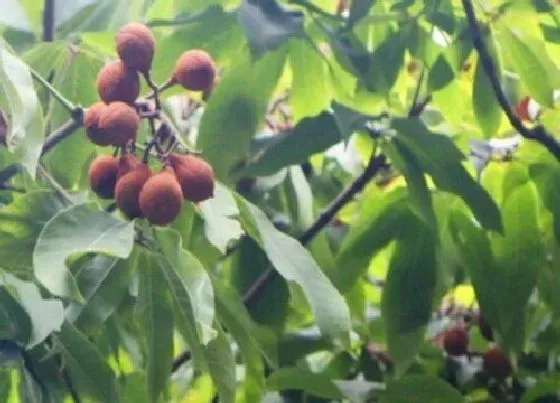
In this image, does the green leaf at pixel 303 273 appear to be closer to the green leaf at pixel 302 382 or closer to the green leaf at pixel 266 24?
the green leaf at pixel 266 24

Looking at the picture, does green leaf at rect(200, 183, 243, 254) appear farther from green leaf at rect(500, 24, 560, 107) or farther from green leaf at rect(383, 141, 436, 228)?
green leaf at rect(500, 24, 560, 107)

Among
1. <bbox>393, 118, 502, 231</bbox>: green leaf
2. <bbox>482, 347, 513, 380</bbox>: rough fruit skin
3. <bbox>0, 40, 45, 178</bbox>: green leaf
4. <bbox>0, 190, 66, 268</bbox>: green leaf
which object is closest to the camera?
<bbox>0, 40, 45, 178</bbox>: green leaf

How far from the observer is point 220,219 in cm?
65

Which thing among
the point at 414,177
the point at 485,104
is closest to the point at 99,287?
the point at 414,177

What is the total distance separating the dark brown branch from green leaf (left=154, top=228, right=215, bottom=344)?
34 cm

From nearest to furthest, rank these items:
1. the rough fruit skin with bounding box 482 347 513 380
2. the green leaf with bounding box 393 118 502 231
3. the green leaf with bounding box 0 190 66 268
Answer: the green leaf with bounding box 0 190 66 268
the green leaf with bounding box 393 118 502 231
the rough fruit skin with bounding box 482 347 513 380

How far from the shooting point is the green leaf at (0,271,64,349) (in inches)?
24.6

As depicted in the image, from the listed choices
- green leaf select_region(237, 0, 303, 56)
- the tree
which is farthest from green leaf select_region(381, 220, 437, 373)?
green leaf select_region(237, 0, 303, 56)

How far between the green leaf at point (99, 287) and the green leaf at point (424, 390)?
0.33 metres

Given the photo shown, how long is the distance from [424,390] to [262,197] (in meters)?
0.26

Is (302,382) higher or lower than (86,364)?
lower

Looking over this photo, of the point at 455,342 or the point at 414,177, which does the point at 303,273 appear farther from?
the point at 455,342

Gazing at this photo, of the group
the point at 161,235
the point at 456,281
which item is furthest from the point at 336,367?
the point at 161,235

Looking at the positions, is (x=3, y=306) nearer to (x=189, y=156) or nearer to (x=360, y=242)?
(x=189, y=156)
